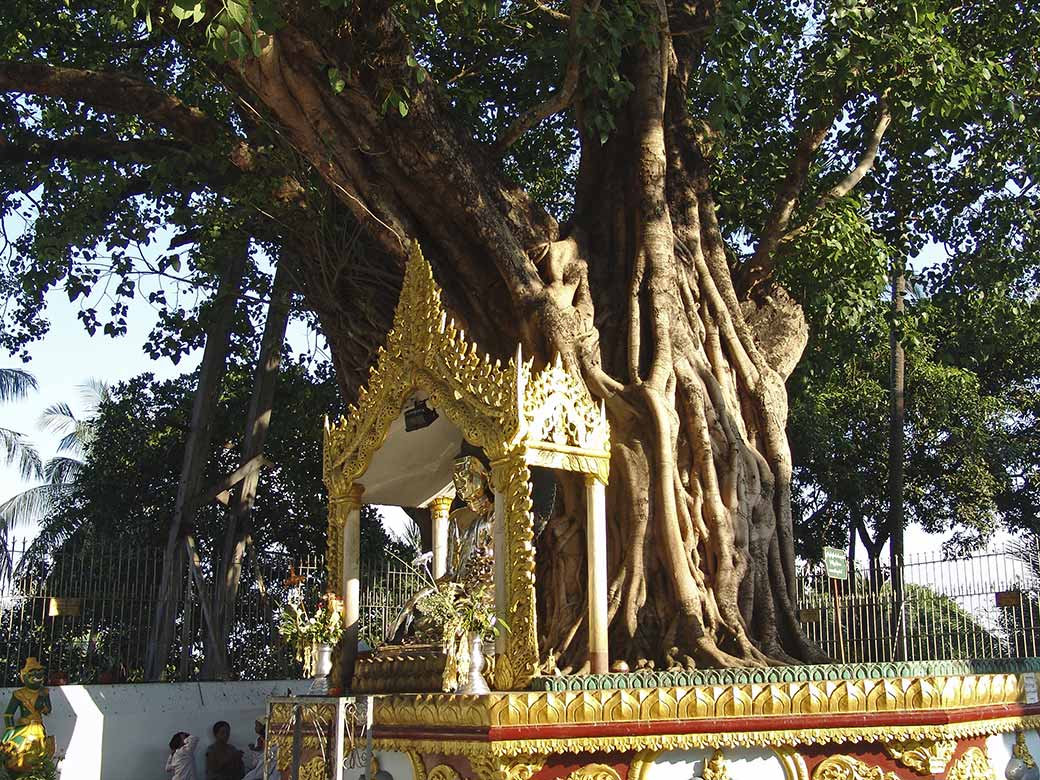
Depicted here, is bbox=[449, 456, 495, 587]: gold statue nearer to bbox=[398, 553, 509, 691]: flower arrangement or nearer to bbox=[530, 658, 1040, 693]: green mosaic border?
bbox=[398, 553, 509, 691]: flower arrangement

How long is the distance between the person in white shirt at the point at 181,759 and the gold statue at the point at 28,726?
102 centimetres

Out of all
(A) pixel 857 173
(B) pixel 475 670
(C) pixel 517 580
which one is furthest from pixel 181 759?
(A) pixel 857 173

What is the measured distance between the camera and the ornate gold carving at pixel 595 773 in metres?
5.80

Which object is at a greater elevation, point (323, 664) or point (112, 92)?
point (112, 92)

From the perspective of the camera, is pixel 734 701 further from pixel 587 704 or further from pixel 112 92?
pixel 112 92

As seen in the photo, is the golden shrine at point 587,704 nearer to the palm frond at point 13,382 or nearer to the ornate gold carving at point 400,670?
the ornate gold carving at point 400,670

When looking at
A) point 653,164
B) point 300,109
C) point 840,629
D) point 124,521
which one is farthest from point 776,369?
point 124,521

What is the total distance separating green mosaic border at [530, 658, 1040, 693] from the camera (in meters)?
5.99

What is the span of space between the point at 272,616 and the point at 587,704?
7817mm

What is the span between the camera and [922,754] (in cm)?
577

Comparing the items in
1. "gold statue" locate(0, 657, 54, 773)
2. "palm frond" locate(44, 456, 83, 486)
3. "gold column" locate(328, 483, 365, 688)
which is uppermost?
"palm frond" locate(44, 456, 83, 486)

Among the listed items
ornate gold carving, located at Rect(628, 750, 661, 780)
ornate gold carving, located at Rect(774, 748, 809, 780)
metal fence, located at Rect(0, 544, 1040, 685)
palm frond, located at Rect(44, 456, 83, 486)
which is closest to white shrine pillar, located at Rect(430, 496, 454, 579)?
metal fence, located at Rect(0, 544, 1040, 685)

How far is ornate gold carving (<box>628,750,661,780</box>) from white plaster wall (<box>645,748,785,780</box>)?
2 centimetres

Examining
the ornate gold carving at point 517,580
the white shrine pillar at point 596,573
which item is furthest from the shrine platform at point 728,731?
the white shrine pillar at point 596,573
